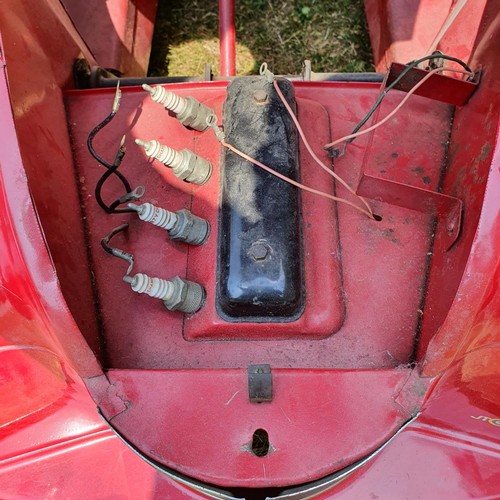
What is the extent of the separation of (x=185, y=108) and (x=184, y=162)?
152mm

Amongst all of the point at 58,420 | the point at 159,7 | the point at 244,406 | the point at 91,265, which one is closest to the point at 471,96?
the point at 244,406

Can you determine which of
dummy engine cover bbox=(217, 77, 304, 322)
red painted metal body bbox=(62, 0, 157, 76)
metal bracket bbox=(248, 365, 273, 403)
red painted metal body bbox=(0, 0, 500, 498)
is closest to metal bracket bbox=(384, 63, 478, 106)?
red painted metal body bbox=(0, 0, 500, 498)

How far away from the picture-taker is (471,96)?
1201 millimetres

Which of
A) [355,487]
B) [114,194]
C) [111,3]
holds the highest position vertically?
[111,3]

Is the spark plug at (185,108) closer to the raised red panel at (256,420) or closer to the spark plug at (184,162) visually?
the spark plug at (184,162)

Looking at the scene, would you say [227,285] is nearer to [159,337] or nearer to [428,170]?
[159,337]

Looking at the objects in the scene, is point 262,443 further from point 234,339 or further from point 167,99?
point 167,99

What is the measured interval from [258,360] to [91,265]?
454 mm

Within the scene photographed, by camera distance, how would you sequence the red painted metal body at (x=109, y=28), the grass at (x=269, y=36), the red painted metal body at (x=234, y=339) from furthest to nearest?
the grass at (x=269, y=36) → the red painted metal body at (x=109, y=28) → the red painted metal body at (x=234, y=339)

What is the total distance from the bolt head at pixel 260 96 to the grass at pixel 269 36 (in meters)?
1.05

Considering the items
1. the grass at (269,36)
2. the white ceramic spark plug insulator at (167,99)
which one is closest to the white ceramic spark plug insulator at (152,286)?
the white ceramic spark plug insulator at (167,99)

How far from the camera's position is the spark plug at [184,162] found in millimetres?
1114

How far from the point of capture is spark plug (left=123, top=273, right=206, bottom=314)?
102 centimetres

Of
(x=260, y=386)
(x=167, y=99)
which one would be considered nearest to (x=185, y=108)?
(x=167, y=99)
